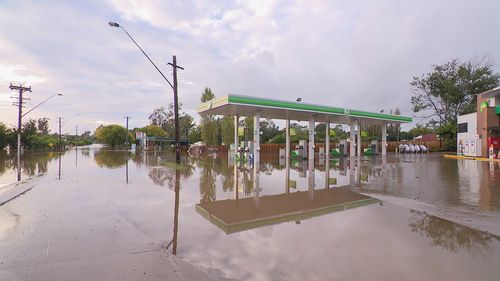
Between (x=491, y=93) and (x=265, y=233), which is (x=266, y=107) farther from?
(x=491, y=93)

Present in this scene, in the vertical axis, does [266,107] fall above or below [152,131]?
below

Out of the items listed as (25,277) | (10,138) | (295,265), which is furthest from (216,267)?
(10,138)

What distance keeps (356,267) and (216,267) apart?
6.46ft

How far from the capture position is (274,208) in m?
7.91

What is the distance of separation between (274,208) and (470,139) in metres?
35.4

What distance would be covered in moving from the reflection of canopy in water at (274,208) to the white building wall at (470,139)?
100.0 feet

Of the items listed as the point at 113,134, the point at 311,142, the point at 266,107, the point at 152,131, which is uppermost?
the point at 152,131

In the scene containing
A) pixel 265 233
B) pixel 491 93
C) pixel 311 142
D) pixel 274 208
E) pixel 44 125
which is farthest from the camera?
pixel 44 125

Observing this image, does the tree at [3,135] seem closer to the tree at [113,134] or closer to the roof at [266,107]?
the tree at [113,134]

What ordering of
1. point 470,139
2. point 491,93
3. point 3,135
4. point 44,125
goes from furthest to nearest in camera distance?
point 44,125 → point 3,135 → point 470,139 → point 491,93

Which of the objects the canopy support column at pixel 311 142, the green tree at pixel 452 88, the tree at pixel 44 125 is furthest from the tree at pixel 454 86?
the tree at pixel 44 125

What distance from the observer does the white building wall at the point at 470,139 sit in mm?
32719

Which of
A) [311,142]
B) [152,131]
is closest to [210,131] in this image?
[311,142]

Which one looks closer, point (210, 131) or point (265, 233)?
point (265, 233)
